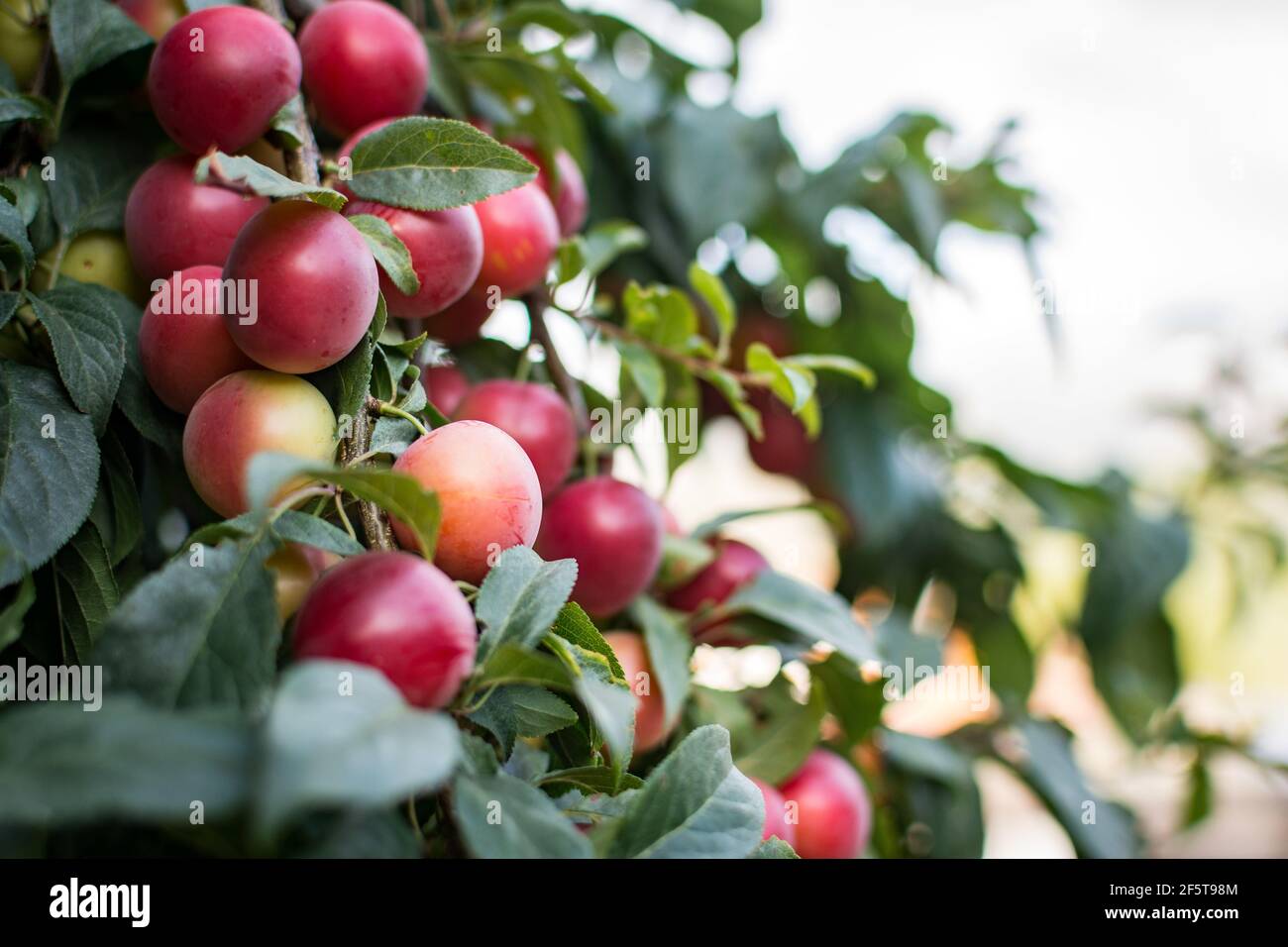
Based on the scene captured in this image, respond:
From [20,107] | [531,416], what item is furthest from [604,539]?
[20,107]

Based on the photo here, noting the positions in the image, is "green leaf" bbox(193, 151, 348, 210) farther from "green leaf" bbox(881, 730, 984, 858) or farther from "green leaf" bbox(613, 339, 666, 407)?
"green leaf" bbox(881, 730, 984, 858)

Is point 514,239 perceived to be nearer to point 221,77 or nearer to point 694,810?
point 221,77

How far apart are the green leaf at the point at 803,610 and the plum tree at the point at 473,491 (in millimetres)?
212

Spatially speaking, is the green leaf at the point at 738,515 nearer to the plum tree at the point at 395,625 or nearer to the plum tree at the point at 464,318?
the plum tree at the point at 464,318

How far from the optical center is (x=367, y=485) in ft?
0.78

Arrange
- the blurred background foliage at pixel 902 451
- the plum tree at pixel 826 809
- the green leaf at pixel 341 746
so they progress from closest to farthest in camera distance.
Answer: the green leaf at pixel 341 746, the plum tree at pixel 826 809, the blurred background foliage at pixel 902 451

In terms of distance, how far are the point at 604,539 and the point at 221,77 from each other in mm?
224

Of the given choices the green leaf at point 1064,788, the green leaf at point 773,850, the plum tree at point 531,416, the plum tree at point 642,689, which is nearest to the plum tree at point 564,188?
the plum tree at point 531,416

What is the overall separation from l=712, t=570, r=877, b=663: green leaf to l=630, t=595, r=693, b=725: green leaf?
4 centimetres

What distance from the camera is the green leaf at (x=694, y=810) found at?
0.25 m

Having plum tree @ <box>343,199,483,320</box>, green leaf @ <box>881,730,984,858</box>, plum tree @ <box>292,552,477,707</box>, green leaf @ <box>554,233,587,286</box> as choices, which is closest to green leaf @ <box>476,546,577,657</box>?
plum tree @ <box>292,552,477,707</box>

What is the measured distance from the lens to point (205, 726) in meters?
0.18
